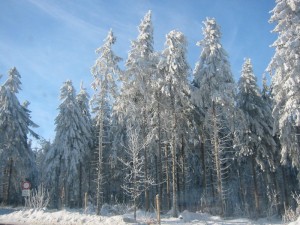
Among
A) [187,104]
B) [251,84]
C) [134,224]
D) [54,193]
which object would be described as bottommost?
[134,224]

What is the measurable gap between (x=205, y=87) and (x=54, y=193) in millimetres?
25858

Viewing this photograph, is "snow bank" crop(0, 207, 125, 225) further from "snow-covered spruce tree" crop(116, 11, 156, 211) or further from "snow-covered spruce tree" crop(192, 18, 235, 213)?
"snow-covered spruce tree" crop(192, 18, 235, 213)

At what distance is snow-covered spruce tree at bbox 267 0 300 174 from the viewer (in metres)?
23.1

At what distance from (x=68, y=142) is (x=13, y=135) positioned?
6.28 meters

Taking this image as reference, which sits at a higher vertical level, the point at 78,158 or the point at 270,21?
the point at 270,21

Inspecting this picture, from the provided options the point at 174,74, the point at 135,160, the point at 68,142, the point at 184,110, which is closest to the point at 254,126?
the point at 184,110

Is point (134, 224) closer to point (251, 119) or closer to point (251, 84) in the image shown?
point (251, 119)

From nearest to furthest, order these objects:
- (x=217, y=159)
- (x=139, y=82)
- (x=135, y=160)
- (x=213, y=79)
Answer: (x=135, y=160)
(x=217, y=159)
(x=213, y=79)
(x=139, y=82)

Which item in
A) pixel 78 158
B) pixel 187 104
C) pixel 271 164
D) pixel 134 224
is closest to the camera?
pixel 134 224

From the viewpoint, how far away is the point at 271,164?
32.8 m

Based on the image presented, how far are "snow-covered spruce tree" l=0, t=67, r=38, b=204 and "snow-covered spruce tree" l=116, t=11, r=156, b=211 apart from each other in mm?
12337

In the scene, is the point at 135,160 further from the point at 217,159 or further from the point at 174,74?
the point at 174,74

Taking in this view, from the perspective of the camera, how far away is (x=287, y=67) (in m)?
23.3

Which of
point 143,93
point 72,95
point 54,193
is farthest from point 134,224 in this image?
point 54,193
